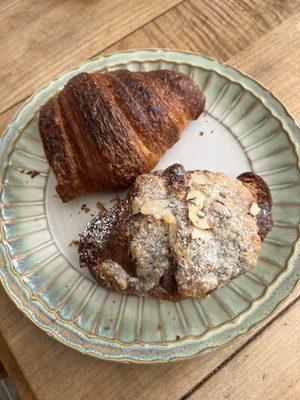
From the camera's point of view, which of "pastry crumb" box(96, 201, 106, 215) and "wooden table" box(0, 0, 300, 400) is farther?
"pastry crumb" box(96, 201, 106, 215)

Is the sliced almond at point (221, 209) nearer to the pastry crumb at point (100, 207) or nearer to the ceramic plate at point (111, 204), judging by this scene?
the ceramic plate at point (111, 204)

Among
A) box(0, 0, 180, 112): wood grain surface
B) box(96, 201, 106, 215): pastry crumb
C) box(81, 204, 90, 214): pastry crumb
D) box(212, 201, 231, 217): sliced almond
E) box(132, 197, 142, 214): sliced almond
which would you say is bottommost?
box(212, 201, 231, 217): sliced almond

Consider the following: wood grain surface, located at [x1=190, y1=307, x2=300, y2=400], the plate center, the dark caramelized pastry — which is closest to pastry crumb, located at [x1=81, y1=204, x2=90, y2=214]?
the plate center

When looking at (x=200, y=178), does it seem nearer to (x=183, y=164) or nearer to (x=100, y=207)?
(x=183, y=164)

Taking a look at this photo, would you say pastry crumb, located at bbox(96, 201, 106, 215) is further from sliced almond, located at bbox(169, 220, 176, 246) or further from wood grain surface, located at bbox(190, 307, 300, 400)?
wood grain surface, located at bbox(190, 307, 300, 400)

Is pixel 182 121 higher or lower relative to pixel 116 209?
higher

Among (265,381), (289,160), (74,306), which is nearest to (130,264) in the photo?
(74,306)

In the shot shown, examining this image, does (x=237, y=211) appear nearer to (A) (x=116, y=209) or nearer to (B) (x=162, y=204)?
(B) (x=162, y=204)
